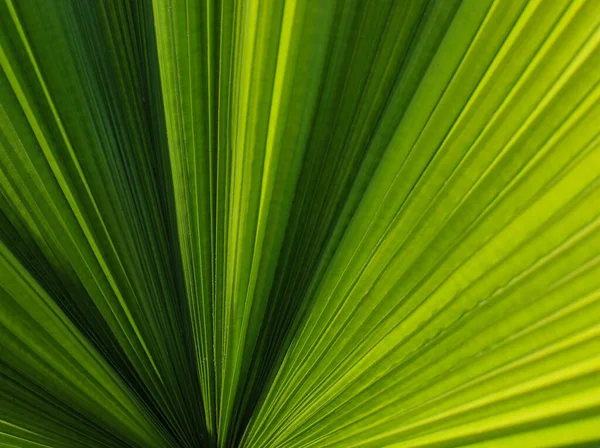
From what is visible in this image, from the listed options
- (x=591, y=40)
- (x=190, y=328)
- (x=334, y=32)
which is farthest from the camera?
(x=190, y=328)

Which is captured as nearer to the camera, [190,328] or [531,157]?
[531,157]

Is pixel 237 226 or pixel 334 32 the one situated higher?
pixel 334 32

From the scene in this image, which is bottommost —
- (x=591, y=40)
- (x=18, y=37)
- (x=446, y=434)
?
(x=446, y=434)

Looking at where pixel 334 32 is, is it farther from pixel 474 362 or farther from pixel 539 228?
pixel 474 362

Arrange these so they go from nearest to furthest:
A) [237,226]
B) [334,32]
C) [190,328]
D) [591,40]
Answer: [591,40] → [334,32] → [237,226] → [190,328]

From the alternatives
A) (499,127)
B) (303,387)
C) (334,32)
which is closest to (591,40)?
(499,127)

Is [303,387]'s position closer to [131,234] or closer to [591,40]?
[131,234]
